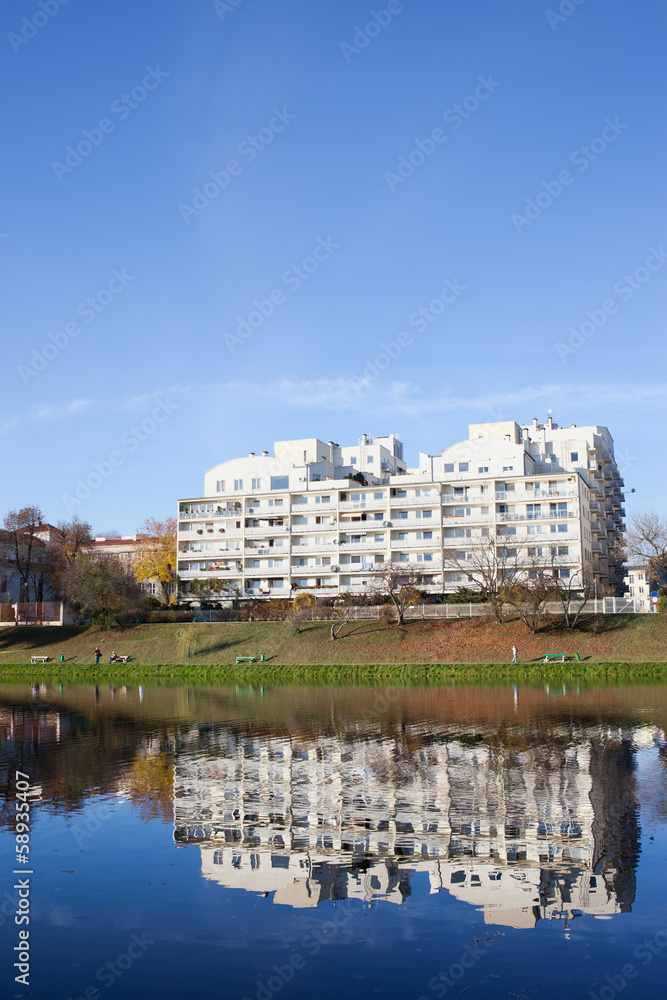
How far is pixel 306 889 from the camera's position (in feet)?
47.0

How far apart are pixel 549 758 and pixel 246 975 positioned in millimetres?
16273

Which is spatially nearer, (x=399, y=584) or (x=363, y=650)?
(x=363, y=650)

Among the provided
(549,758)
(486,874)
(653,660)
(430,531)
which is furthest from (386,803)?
(430,531)

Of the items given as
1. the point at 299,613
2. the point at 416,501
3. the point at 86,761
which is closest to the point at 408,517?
the point at 416,501

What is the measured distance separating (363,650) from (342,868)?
5660cm

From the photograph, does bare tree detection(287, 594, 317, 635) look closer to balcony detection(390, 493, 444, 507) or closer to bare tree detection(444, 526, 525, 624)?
bare tree detection(444, 526, 525, 624)

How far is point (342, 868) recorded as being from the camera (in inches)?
599

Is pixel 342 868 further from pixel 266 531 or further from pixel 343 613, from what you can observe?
pixel 266 531

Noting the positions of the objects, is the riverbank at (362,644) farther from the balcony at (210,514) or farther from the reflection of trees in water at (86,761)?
the reflection of trees in water at (86,761)

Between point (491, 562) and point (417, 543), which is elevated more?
point (417, 543)

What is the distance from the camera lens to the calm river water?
36.9ft

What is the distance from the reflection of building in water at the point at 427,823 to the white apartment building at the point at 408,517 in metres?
62.8

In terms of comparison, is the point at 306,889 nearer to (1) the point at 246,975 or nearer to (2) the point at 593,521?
(1) the point at 246,975

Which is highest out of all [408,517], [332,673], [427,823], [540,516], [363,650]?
[408,517]
